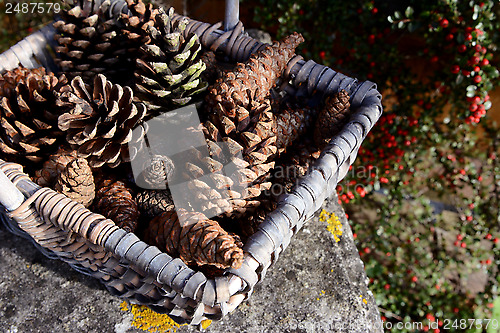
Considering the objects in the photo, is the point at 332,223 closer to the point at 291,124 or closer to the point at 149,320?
the point at 291,124

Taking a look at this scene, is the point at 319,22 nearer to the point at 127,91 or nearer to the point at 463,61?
the point at 463,61

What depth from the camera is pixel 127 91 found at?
733 millimetres

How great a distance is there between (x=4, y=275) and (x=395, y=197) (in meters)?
1.31

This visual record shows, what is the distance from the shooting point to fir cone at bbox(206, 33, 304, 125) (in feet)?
2.44

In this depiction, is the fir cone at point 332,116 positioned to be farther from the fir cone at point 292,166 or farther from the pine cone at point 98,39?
the pine cone at point 98,39

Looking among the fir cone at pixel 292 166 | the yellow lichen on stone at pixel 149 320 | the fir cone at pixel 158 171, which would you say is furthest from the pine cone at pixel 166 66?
the yellow lichen on stone at pixel 149 320

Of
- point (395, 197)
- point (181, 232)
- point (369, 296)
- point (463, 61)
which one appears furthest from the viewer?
point (395, 197)

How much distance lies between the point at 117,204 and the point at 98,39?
0.39m

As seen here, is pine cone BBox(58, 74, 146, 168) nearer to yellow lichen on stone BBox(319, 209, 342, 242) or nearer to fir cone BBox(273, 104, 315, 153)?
fir cone BBox(273, 104, 315, 153)

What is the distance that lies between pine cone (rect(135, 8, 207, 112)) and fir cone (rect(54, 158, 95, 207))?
18 cm

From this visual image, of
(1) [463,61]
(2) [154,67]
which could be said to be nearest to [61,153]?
(2) [154,67]

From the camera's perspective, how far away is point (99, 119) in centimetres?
70

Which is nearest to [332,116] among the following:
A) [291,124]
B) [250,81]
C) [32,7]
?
[291,124]

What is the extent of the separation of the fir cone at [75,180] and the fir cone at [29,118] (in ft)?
0.32
